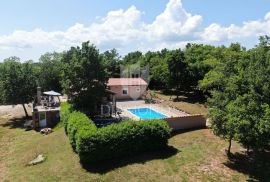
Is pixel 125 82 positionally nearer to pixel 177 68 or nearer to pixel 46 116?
pixel 177 68

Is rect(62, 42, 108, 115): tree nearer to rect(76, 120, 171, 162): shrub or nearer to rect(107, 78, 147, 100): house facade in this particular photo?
rect(76, 120, 171, 162): shrub

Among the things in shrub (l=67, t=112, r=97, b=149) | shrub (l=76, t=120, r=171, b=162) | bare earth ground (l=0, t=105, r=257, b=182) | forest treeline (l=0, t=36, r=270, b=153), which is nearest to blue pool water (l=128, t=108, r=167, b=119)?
forest treeline (l=0, t=36, r=270, b=153)

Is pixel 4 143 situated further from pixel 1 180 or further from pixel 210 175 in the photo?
pixel 210 175

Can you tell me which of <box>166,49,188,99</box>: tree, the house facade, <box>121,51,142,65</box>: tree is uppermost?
<box>121,51,142,65</box>: tree

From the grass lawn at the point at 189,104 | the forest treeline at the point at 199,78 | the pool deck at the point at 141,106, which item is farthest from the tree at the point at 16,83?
the grass lawn at the point at 189,104

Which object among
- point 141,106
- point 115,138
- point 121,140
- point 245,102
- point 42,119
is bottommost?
point 42,119

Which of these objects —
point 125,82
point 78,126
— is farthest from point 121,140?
point 125,82
